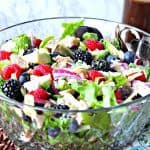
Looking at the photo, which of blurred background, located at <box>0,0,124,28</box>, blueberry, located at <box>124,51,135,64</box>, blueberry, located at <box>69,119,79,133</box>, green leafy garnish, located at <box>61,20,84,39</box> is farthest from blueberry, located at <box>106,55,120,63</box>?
blurred background, located at <box>0,0,124,28</box>

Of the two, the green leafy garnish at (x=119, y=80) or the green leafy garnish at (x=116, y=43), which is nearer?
the green leafy garnish at (x=119, y=80)

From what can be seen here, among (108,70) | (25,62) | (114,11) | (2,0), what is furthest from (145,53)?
(2,0)

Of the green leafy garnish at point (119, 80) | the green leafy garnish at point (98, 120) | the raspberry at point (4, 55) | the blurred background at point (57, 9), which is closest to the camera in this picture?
the green leafy garnish at point (98, 120)

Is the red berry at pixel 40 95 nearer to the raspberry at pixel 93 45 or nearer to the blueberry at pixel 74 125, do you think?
the blueberry at pixel 74 125

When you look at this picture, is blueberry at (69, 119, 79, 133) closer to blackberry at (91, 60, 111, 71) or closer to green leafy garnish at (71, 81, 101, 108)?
green leafy garnish at (71, 81, 101, 108)

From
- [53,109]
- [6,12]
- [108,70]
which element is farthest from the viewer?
[6,12]

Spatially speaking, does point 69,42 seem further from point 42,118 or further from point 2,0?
point 2,0

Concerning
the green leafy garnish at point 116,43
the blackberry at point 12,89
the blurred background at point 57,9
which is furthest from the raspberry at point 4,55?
the blurred background at point 57,9
